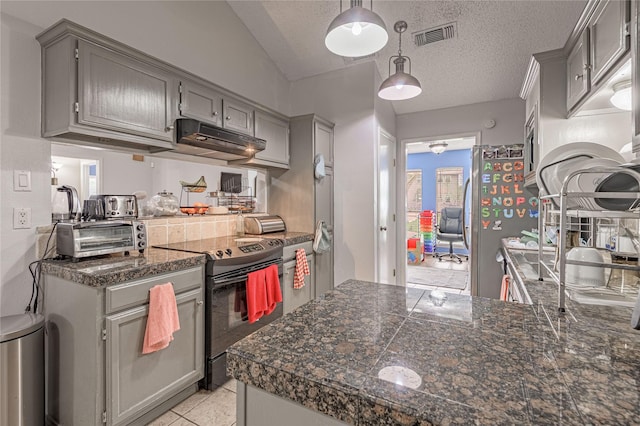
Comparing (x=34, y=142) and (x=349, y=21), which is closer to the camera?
(x=349, y=21)

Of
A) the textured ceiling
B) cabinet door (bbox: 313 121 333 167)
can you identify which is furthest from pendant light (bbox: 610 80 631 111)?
cabinet door (bbox: 313 121 333 167)

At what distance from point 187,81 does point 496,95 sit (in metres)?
3.45

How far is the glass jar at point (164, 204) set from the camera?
2543mm

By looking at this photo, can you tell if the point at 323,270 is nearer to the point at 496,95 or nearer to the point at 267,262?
the point at 267,262

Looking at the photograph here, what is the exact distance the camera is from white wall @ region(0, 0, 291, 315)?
1729 millimetres

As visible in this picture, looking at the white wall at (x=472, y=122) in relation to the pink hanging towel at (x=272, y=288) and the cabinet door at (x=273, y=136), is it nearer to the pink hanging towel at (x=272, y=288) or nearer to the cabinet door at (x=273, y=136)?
the cabinet door at (x=273, y=136)

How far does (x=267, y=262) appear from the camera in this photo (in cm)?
257

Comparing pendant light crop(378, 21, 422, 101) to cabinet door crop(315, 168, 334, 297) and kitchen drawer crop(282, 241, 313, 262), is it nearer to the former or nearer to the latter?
cabinet door crop(315, 168, 334, 297)

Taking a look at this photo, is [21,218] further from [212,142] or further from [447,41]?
[447,41]

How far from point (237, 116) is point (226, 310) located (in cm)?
178

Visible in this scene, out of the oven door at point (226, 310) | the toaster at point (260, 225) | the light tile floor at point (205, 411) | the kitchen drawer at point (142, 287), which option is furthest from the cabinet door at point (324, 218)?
the kitchen drawer at point (142, 287)

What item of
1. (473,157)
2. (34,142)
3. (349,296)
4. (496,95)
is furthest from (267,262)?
(496,95)

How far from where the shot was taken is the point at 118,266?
1.68 meters

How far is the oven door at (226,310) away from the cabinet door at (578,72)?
7.87ft
